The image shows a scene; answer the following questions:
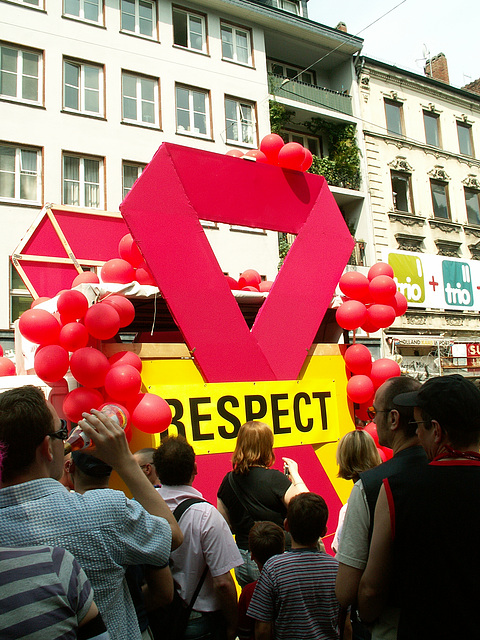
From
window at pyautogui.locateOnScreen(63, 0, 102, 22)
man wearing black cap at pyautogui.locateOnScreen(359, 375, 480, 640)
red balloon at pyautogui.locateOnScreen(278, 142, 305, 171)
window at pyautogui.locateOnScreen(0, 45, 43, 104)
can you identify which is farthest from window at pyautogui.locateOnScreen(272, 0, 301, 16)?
man wearing black cap at pyautogui.locateOnScreen(359, 375, 480, 640)

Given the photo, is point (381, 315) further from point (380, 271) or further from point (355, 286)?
point (380, 271)

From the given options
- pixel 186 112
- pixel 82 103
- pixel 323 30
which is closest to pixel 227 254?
pixel 186 112

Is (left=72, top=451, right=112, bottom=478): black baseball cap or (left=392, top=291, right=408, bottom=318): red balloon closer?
(left=72, top=451, right=112, bottom=478): black baseball cap

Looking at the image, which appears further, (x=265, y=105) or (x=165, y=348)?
(x=265, y=105)

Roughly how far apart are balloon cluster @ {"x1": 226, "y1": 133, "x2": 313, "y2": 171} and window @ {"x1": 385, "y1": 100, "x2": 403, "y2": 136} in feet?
54.3

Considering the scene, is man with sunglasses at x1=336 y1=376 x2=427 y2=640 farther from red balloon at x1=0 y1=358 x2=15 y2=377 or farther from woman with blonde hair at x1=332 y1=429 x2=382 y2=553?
red balloon at x1=0 y1=358 x2=15 y2=377

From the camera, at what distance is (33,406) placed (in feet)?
5.37

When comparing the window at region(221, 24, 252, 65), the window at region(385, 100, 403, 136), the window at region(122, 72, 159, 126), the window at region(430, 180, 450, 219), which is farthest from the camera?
the window at region(430, 180, 450, 219)

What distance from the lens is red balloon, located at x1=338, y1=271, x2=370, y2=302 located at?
5.48m

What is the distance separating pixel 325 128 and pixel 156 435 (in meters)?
17.6

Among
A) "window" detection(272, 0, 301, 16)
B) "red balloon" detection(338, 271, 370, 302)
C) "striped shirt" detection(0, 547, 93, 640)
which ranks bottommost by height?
"striped shirt" detection(0, 547, 93, 640)

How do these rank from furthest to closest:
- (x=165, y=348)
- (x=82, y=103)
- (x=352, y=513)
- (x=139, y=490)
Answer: (x=82, y=103)
(x=165, y=348)
(x=352, y=513)
(x=139, y=490)

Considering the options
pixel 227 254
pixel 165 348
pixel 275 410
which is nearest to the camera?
pixel 165 348

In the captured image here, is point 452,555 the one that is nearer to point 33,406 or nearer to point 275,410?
point 33,406
